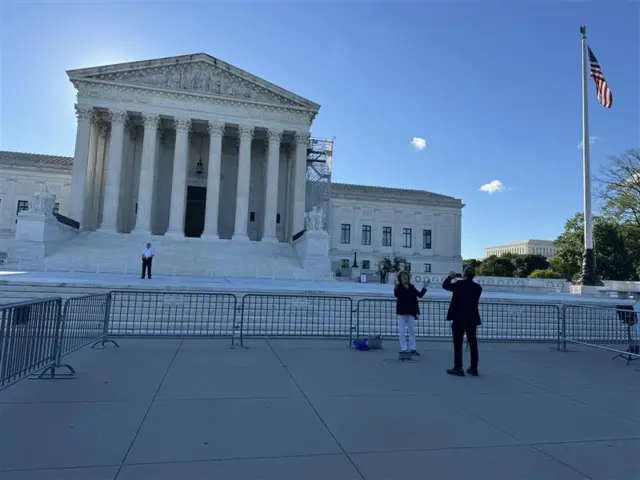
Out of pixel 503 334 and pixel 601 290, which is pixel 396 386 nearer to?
pixel 503 334

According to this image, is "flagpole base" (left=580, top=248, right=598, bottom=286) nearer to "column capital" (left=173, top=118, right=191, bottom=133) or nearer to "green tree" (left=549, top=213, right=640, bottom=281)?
"green tree" (left=549, top=213, right=640, bottom=281)

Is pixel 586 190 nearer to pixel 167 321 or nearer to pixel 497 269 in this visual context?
pixel 167 321

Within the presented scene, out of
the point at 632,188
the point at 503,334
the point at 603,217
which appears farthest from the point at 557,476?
the point at 603,217

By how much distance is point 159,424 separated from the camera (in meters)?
4.20

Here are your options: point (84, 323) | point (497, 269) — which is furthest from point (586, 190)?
point (497, 269)

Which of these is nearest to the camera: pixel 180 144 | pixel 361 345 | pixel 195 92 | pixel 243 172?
pixel 361 345

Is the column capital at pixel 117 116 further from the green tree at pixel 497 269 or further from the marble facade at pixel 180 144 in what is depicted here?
the green tree at pixel 497 269

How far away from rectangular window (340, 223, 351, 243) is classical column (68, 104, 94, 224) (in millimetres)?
32806

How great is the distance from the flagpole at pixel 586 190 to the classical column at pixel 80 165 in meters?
33.9

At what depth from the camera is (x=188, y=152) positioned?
36.4 m

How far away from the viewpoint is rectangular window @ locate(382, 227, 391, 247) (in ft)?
192

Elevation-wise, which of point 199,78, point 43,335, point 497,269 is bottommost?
point 43,335

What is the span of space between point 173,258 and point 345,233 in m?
32.7

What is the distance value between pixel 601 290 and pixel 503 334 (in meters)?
21.1
